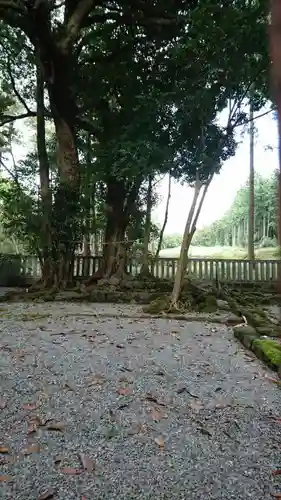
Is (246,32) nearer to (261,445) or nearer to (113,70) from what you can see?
(113,70)

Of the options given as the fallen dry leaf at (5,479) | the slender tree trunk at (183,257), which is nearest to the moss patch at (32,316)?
the slender tree trunk at (183,257)

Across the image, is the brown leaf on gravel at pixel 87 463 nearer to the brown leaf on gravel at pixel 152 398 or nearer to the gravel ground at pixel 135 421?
the gravel ground at pixel 135 421

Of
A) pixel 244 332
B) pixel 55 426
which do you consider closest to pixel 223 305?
pixel 244 332

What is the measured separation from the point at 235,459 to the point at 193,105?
5.78 meters

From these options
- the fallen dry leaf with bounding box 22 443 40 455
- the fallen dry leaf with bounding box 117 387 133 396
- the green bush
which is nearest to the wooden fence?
the green bush

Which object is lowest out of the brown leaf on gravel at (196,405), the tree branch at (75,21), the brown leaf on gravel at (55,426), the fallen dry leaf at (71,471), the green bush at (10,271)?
the fallen dry leaf at (71,471)

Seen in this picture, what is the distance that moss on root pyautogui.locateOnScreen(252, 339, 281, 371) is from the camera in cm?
318

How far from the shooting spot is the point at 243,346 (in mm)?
4012

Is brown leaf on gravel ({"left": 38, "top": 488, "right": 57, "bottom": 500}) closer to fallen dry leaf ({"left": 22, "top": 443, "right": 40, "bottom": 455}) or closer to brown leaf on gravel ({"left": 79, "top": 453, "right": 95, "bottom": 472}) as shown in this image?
brown leaf on gravel ({"left": 79, "top": 453, "right": 95, "bottom": 472})

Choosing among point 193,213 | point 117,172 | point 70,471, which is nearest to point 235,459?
point 70,471

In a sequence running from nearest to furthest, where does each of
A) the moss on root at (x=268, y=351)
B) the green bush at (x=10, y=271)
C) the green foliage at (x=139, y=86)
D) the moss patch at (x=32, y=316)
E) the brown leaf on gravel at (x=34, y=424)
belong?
→ the brown leaf on gravel at (x=34, y=424)
the moss on root at (x=268, y=351)
the moss patch at (x=32, y=316)
the green foliage at (x=139, y=86)
the green bush at (x=10, y=271)

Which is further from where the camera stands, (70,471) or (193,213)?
(193,213)

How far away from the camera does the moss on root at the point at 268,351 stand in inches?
125

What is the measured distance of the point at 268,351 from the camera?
336 cm
